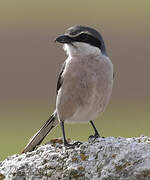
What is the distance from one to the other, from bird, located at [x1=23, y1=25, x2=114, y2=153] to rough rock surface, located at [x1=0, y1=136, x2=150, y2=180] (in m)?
0.80

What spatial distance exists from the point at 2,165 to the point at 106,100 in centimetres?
155

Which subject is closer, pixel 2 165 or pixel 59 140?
pixel 2 165

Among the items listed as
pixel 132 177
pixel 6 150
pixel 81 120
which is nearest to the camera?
pixel 132 177

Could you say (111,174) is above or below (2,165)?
below

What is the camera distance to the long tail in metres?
7.21

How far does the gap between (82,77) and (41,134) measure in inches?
36.1

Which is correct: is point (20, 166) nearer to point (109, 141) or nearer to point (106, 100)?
point (109, 141)

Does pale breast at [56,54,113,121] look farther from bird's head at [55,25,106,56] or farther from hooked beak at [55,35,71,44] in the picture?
hooked beak at [55,35,71,44]

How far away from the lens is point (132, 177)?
18.5ft

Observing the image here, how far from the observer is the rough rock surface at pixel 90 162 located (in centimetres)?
571

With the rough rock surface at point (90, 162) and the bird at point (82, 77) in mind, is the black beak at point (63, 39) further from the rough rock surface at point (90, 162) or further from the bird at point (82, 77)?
the rough rock surface at point (90, 162)

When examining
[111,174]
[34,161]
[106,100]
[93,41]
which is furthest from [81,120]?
[111,174]

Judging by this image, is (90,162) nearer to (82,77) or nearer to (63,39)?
(82,77)

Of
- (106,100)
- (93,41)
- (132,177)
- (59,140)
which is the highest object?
(93,41)
